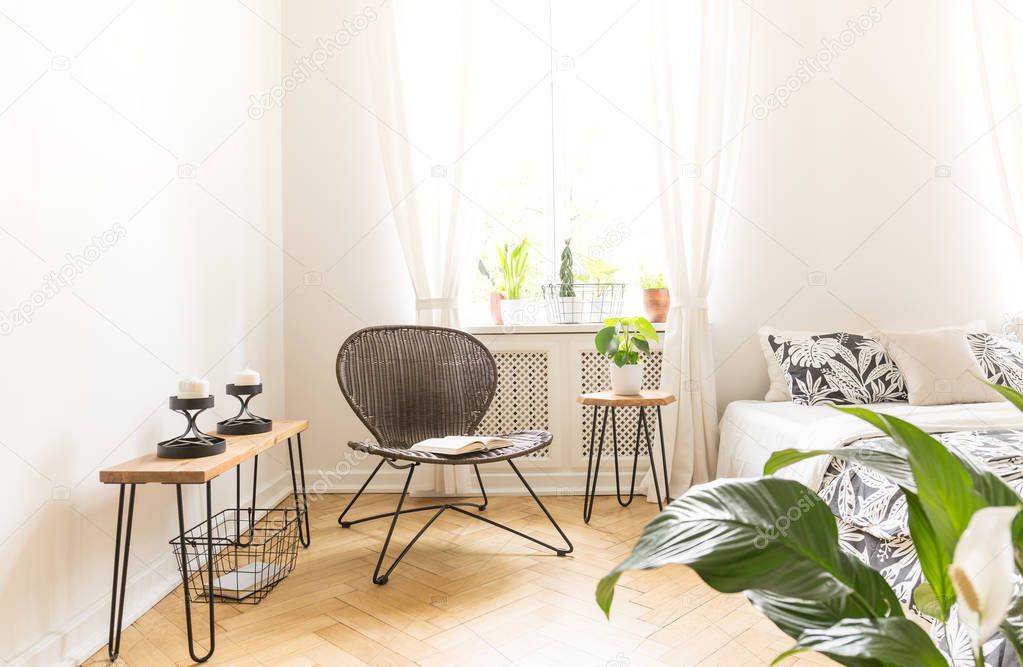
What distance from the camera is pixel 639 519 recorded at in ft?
9.39

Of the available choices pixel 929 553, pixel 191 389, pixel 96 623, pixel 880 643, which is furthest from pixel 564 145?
pixel 880 643

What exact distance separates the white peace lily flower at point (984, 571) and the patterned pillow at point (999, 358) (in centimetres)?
297

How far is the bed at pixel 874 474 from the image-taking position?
→ 1.65 meters

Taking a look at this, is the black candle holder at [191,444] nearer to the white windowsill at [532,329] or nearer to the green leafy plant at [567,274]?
the white windowsill at [532,329]

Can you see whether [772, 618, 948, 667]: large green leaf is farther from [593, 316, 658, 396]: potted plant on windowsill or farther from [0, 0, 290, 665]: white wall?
[593, 316, 658, 396]: potted plant on windowsill

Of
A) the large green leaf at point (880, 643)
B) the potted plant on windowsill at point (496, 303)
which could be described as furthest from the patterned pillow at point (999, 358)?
the large green leaf at point (880, 643)

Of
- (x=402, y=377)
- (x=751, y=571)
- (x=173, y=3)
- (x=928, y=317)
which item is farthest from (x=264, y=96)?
(x=928, y=317)

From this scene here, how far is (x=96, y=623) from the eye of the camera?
5.80ft

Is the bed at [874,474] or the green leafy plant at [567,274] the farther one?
the green leafy plant at [567,274]

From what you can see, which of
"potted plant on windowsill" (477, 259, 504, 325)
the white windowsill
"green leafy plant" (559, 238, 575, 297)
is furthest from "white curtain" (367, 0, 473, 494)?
"green leafy plant" (559, 238, 575, 297)

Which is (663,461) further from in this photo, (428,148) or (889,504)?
(428,148)

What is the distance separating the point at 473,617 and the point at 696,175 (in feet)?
7.50

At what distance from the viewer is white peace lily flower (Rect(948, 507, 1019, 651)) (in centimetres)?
41

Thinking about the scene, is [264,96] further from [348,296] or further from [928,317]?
[928,317]
